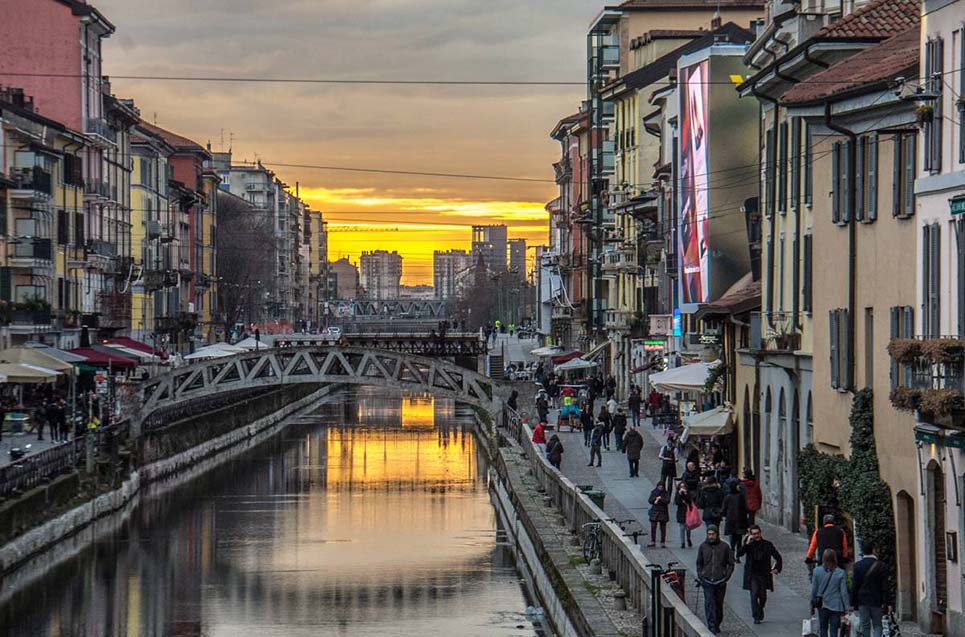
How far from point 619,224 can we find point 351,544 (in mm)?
46284

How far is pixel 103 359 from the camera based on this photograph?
65438 mm

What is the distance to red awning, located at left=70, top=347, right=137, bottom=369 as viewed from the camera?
65312 millimetres

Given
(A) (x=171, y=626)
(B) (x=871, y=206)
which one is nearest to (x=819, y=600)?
(B) (x=871, y=206)

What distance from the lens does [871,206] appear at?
2791cm

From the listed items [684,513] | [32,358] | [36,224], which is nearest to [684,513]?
[684,513]

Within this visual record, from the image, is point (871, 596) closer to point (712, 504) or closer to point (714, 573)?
point (714, 573)

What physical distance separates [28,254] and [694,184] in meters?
24.0

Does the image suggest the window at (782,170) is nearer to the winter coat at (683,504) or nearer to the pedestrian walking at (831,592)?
the winter coat at (683,504)

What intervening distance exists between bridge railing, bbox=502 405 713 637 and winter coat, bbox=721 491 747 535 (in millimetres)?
1860

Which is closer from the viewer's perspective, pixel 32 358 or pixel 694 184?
pixel 32 358

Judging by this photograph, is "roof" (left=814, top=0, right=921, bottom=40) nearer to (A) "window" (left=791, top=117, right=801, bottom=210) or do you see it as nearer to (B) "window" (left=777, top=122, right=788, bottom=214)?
(A) "window" (left=791, top=117, right=801, bottom=210)

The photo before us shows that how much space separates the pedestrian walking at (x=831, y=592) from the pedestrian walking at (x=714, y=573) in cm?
230

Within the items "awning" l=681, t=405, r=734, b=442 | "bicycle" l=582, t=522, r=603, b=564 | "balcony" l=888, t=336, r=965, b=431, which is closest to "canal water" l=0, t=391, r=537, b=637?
"bicycle" l=582, t=522, r=603, b=564

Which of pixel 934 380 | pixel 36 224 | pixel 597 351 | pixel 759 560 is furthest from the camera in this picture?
pixel 597 351
